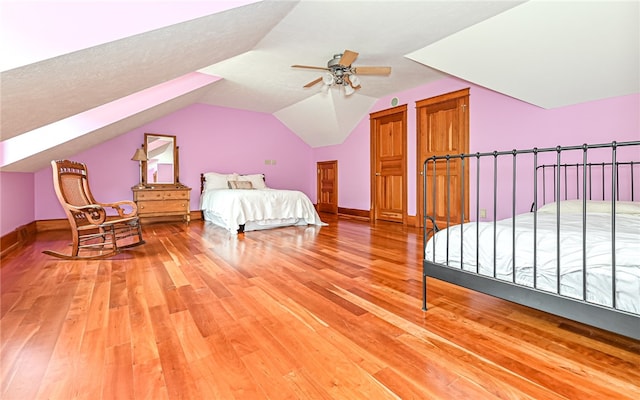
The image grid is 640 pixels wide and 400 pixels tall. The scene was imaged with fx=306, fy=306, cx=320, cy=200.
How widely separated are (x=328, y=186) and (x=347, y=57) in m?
4.12

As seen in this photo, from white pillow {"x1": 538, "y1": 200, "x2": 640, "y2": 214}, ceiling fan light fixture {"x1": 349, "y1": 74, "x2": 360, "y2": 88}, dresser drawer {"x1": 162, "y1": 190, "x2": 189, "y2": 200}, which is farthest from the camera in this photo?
dresser drawer {"x1": 162, "y1": 190, "x2": 189, "y2": 200}

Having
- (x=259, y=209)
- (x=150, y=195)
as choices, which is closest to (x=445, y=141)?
(x=259, y=209)

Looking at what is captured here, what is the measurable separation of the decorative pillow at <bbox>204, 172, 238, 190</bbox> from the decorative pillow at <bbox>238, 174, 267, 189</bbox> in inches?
10.4

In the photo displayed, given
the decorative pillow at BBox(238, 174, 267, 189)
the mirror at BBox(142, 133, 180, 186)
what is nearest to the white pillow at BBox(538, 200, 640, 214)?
the decorative pillow at BBox(238, 174, 267, 189)

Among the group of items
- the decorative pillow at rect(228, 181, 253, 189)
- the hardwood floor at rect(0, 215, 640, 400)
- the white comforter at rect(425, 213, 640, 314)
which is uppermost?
the decorative pillow at rect(228, 181, 253, 189)

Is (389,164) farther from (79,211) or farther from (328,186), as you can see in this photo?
(79,211)

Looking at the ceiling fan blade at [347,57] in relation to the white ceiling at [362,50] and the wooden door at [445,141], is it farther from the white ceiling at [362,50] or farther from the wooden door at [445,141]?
the wooden door at [445,141]

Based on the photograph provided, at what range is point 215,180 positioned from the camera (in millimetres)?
6055

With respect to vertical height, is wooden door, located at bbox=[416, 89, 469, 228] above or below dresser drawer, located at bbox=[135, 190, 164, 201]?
above

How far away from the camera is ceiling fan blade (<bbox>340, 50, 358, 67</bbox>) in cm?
325

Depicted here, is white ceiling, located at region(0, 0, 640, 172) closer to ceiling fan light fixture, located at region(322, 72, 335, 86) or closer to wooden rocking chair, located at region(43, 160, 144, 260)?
ceiling fan light fixture, located at region(322, 72, 335, 86)

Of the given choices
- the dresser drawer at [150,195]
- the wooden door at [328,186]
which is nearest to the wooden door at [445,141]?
the wooden door at [328,186]

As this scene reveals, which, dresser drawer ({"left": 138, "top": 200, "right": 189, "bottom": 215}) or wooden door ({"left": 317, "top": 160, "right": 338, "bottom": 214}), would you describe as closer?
dresser drawer ({"left": 138, "top": 200, "right": 189, "bottom": 215})

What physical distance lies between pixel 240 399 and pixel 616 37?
3781mm
